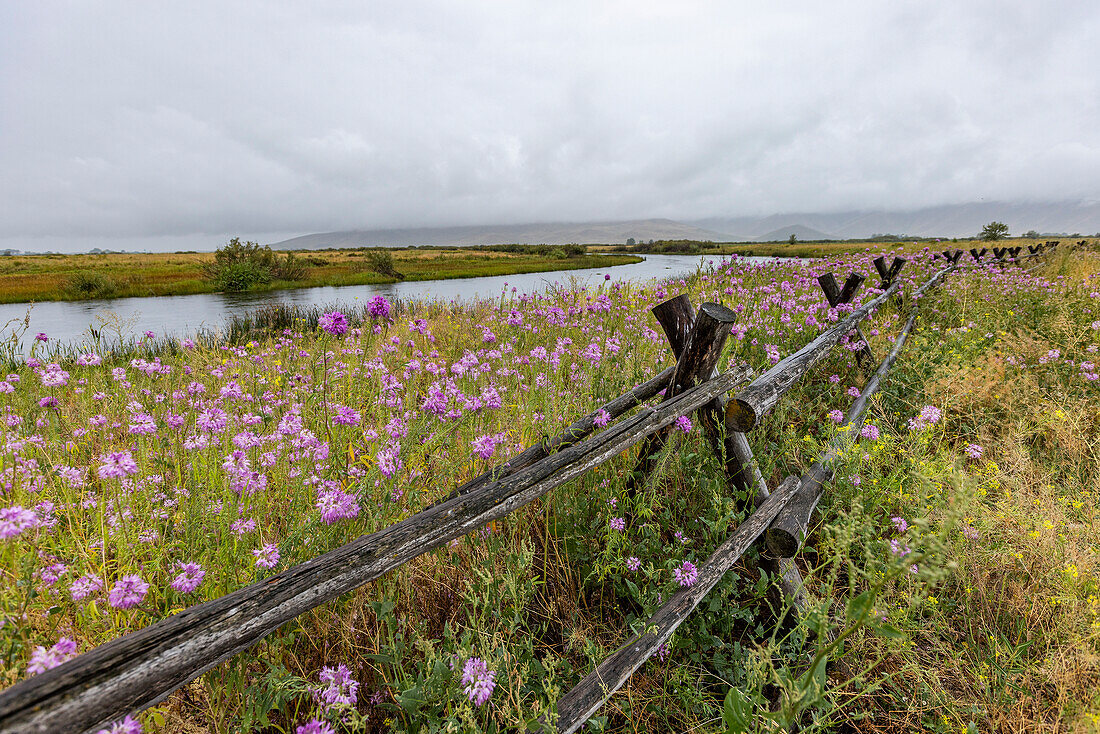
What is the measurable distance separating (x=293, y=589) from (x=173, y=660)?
0.85ft

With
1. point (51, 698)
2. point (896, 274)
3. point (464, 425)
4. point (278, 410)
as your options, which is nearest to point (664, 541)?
point (464, 425)

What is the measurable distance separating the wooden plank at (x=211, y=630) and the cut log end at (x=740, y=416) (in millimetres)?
1162

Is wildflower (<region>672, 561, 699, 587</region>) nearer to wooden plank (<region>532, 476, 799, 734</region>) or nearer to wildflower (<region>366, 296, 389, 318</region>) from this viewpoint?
wooden plank (<region>532, 476, 799, 734</region>)

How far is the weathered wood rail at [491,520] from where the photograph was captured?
85 cm

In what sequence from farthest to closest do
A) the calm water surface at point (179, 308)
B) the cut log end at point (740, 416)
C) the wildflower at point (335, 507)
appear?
1. the calm water surface at point (179, 308)
2. the cut log end at point (740, 416)
3. the wildflower at point (335, 507)

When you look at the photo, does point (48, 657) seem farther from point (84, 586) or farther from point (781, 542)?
point (781, 542)

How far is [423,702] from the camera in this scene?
1.48 meters

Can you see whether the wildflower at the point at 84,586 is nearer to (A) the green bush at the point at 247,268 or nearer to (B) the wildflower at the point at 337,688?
(B) the wildflower at the point at 337,688

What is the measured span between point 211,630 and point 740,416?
2.28 meters

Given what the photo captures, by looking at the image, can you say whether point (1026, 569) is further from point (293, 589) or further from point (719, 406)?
point (293, 589)

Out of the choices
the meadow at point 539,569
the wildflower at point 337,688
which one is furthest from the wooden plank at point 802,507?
the wildflower at point 337,688

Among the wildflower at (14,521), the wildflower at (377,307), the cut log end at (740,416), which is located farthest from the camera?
the wildflower at (377,307)

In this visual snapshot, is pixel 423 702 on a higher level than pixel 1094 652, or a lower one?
higher

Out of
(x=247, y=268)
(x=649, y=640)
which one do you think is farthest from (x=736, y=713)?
(x=247, y=268)
